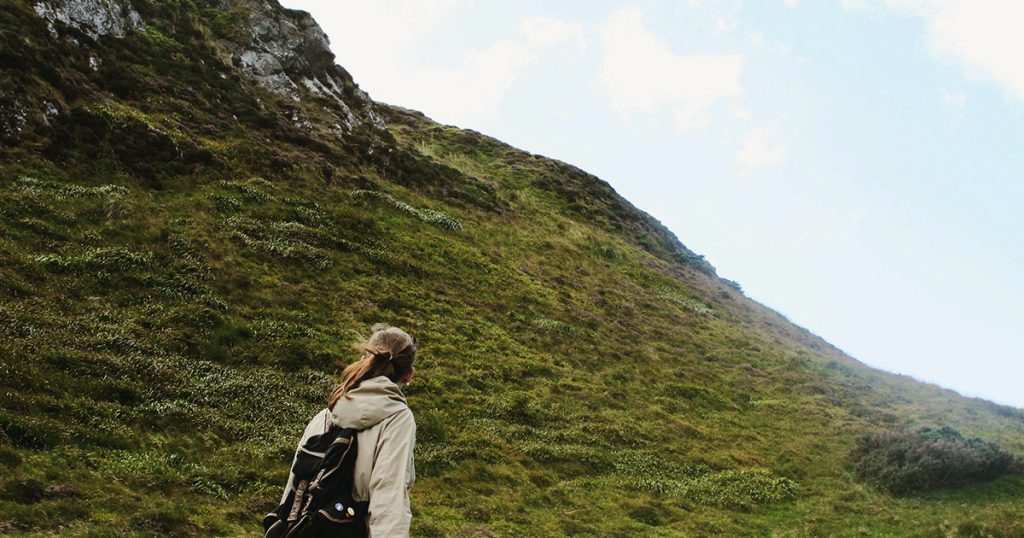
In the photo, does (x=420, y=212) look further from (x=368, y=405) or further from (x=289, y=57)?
(x=368, y=405)

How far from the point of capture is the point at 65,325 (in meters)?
13.4

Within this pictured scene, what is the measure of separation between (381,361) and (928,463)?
19038 mm

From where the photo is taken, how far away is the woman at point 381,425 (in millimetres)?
3973

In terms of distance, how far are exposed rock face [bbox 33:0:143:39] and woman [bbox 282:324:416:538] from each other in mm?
27121

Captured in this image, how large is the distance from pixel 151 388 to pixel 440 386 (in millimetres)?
7092

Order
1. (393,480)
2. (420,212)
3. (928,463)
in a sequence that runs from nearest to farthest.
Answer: (393,480) → (928,463) → (420,212)

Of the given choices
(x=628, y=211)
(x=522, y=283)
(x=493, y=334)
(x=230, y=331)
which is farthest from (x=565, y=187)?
(x=230, y=331)

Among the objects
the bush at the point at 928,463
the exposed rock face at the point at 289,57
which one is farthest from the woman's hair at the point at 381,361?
the exposed rock face at the point at 289,57

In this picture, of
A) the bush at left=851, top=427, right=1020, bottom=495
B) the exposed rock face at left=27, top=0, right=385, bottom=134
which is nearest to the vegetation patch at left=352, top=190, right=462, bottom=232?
the exposed rock face at left=27, top=0, right=385, bottom=134

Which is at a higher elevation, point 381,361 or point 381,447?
point 381,361

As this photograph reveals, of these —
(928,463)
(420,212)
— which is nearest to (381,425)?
(928,463)

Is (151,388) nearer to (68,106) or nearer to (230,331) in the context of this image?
(230,331)

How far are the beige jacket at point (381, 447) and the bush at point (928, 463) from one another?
18204 millimetres

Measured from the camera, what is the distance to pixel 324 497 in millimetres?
4156
